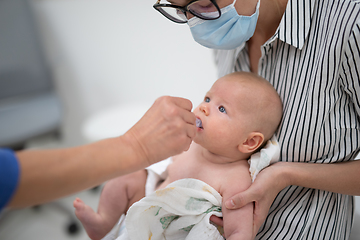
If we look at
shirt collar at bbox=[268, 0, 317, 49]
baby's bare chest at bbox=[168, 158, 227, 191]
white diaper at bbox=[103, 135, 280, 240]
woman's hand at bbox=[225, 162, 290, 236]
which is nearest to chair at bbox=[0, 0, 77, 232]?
white diaper at bbox=[103, 135, 280, 240]

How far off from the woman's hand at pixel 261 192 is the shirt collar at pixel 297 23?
0.41 meters

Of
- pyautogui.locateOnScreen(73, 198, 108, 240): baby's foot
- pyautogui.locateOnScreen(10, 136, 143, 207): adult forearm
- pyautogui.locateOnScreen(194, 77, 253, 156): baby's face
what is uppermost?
pyautogui.locateOnScreen(10, 136, 143, 207): adult forearm

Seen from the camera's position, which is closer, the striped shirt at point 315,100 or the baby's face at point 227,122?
the striped shirt at point 315,100

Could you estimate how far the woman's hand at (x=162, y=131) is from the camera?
0.76m

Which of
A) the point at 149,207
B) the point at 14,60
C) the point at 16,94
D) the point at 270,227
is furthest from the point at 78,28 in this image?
the point at 270,227

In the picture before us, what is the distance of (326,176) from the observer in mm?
973

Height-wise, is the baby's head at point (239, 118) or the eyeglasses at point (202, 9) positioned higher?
the eyeglasses at point (202, 9)

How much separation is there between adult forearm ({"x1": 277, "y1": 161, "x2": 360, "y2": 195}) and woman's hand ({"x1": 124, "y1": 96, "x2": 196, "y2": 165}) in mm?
389

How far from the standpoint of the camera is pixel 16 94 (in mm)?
2658

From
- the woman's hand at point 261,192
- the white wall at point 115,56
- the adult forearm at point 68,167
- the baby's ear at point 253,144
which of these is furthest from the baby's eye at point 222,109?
the white wall at point 115,56

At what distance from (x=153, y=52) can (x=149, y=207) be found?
1591mm

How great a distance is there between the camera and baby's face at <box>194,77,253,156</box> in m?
1.03

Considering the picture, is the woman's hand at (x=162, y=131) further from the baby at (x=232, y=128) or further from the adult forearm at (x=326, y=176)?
the adult forearm at (x=326, y=176)

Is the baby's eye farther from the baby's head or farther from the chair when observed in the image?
the chair
